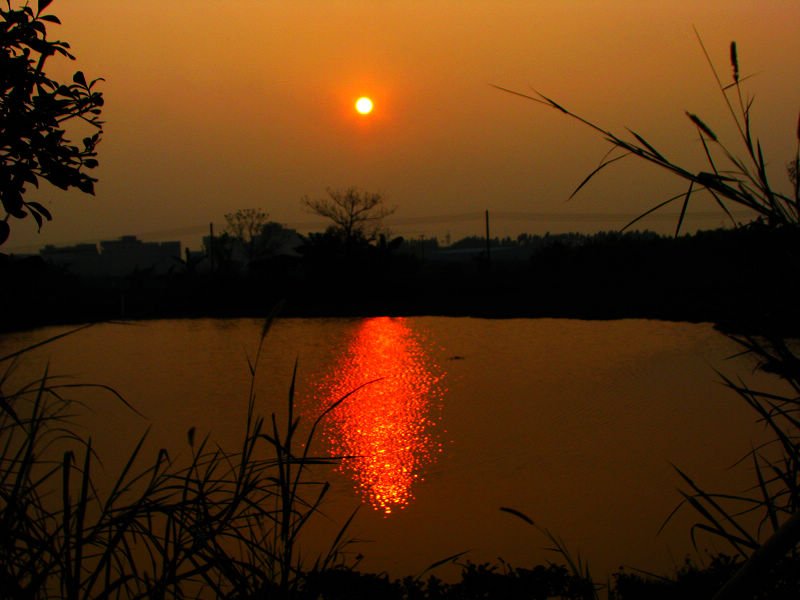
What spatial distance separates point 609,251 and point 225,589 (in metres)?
14.5

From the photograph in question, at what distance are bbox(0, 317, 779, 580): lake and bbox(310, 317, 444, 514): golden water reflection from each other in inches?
0.7

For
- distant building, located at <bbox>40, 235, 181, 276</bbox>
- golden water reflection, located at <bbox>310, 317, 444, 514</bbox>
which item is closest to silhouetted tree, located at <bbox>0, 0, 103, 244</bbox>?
golden water reflection, located at <bbox>310, 317, 444, 514</bbox>

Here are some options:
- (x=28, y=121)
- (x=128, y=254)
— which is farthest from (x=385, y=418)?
(x=128, y=254)

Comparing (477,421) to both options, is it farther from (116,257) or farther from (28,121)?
(116,257)

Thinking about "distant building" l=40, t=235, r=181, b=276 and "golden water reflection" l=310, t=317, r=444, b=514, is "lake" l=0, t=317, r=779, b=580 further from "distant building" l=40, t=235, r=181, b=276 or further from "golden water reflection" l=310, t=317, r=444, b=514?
"distant building" l=40, t=235, r=181, b=276

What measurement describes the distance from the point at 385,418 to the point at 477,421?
656 millimetres

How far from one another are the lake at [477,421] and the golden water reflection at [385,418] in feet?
0.06

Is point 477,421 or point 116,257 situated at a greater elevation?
point 116,257

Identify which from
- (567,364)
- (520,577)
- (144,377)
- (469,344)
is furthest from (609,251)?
(520,577)

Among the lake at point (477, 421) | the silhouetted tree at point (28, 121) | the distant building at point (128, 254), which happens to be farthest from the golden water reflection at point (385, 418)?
the distant building at point (128, 254)

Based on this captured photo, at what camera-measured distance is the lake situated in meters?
2.89

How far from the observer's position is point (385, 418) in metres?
5.01

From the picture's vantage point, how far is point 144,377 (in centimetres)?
682

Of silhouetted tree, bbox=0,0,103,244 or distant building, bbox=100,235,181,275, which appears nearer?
silhouetted tree, bbox=0,0,103,244
